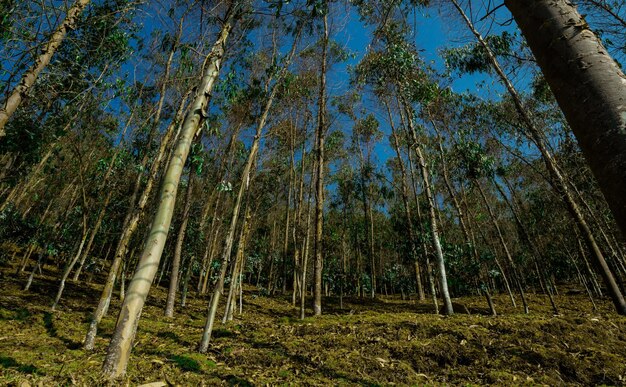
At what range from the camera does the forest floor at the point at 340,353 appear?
4.96m

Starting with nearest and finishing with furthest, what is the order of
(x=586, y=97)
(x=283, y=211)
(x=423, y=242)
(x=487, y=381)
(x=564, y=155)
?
(x=586, y=97)
(x=487, y=381)
(x=423, y=242)
(x=564, y=155)
(x=283, y=211)

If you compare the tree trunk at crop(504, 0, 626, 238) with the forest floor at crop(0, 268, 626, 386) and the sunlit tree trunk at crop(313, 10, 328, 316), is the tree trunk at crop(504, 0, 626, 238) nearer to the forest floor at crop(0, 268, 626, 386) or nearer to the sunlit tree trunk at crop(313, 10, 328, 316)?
the forest floor at crop(0, 268, 626, 386)

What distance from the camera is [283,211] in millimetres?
34406

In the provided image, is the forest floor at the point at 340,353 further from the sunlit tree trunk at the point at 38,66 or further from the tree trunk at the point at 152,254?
the sunlit tree trunk at the point at 38,66

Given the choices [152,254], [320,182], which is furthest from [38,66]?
[320,182]

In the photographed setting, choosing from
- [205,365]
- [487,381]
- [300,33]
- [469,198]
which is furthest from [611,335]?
[469,198]

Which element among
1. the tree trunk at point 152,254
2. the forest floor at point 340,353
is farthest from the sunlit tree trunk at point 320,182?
the tree trunk at point 152,254

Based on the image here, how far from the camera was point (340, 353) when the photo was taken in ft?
20.6

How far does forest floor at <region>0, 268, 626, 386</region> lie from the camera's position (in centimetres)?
496

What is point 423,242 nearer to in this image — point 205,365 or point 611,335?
point 611,335

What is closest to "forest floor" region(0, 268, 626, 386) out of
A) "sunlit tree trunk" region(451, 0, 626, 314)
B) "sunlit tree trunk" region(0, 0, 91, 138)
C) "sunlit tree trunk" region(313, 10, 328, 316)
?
"sunlit tree trunk" region(313, 10, 328, 316)

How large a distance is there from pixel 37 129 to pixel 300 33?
749 cm

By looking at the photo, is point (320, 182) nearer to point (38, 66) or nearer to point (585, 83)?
point (38, 66)

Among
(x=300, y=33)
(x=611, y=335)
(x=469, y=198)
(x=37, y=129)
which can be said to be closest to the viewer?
(x=611, y=335)
